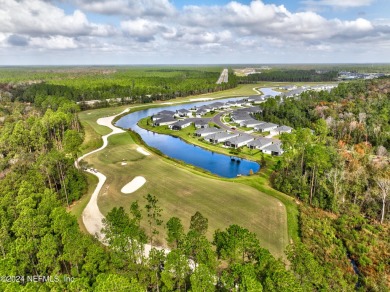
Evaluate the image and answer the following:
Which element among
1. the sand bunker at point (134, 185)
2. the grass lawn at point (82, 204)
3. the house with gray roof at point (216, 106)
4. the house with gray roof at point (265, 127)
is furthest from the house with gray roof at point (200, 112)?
the grass lawn at point (82, 204)

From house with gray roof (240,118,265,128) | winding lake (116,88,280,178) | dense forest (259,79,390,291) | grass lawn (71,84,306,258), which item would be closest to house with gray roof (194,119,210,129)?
house with gray roof (240,118,265,128)

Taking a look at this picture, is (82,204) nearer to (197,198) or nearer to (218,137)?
(197,198)

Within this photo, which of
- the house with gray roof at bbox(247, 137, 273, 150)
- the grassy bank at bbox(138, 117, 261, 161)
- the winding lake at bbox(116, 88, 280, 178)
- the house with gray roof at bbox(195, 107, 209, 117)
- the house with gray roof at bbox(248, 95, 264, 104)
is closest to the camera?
the winding lake at bbox(116, 88, 280, 178)

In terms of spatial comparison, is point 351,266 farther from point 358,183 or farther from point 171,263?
point 171,263

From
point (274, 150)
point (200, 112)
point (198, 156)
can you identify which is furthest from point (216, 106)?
point (274, 150)

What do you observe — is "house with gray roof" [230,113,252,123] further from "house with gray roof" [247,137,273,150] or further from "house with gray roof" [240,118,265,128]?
"house with gray roof" [247,137,273,150]

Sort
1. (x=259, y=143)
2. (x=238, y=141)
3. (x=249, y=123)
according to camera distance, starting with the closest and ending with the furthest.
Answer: (x=259, y=143) < (x=238, y=141) < (x=249, y=123)

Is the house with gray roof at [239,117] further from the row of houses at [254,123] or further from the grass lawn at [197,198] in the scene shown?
the grass lawn at [197,198]
